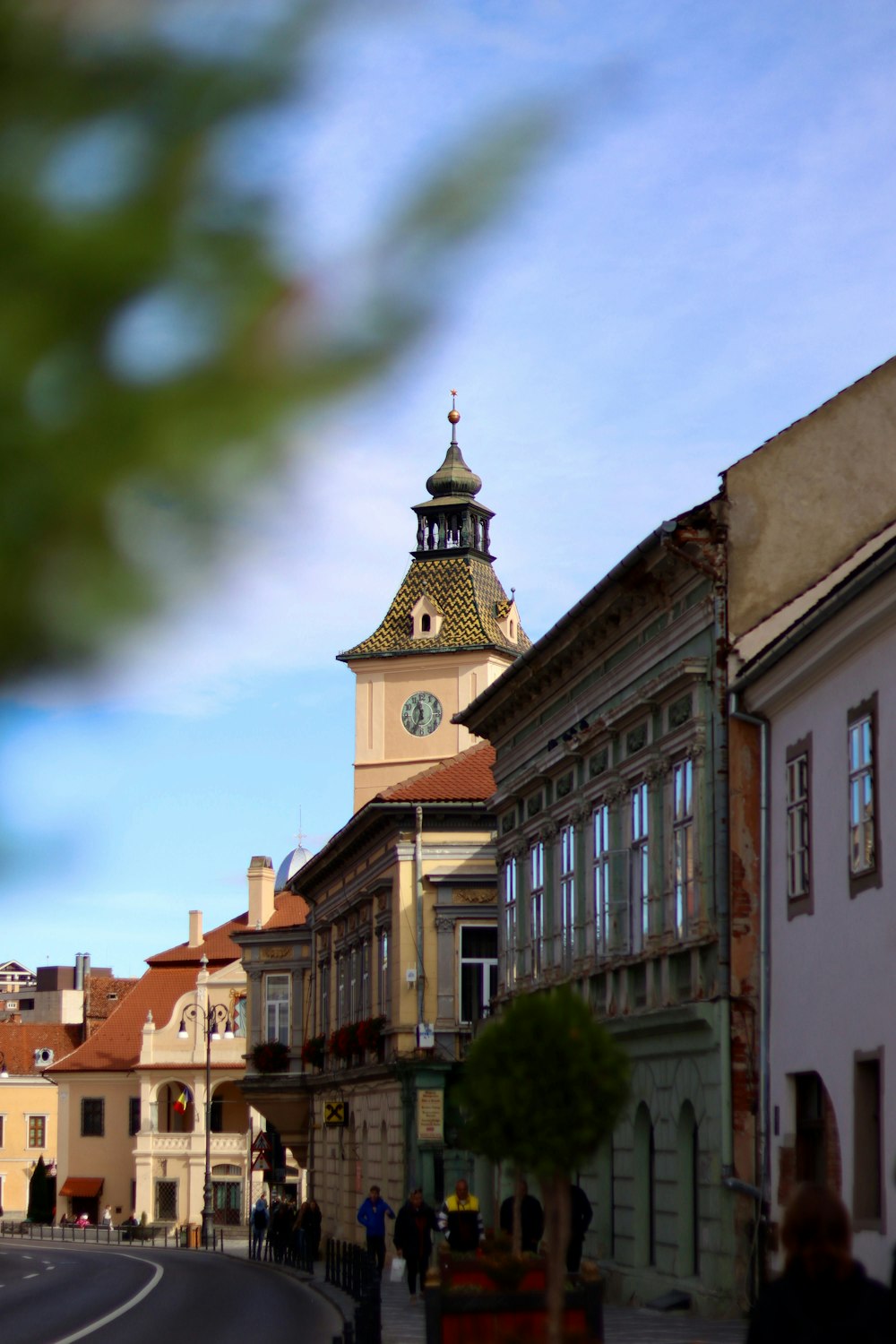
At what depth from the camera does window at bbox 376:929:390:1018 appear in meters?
46.3

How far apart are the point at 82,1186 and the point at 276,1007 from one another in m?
36.6

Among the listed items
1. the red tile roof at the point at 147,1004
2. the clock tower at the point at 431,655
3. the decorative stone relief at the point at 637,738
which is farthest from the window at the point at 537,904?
the red tile roof at the point at 147,1004

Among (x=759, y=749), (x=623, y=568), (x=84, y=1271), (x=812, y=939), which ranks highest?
(x=623, y=568)

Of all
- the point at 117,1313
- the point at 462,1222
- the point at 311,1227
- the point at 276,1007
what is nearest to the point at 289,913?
the point at 276,1007

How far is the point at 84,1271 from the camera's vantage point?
1980 inches

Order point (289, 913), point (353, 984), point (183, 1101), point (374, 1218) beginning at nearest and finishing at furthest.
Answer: point (374, 1218), point (353, 984), point (289, 913), point (183, 1101)

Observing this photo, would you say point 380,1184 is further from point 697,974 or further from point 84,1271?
point 697,974

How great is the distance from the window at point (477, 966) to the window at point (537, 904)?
11291mm

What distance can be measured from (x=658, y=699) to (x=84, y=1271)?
3094 centimetres

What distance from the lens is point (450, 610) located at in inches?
3263

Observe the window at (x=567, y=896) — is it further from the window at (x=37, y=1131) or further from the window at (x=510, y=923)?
the window at (x=37, y=1131)

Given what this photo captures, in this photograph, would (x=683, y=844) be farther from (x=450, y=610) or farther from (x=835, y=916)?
(x=450, y=610)

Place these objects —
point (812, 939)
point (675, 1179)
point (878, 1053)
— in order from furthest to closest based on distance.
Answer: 1. point (675, 1179)
2. point (812, 939)
3. point (878, 1053)

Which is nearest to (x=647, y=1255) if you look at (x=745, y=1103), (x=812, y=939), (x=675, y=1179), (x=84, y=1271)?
(x=675, y=1179)
